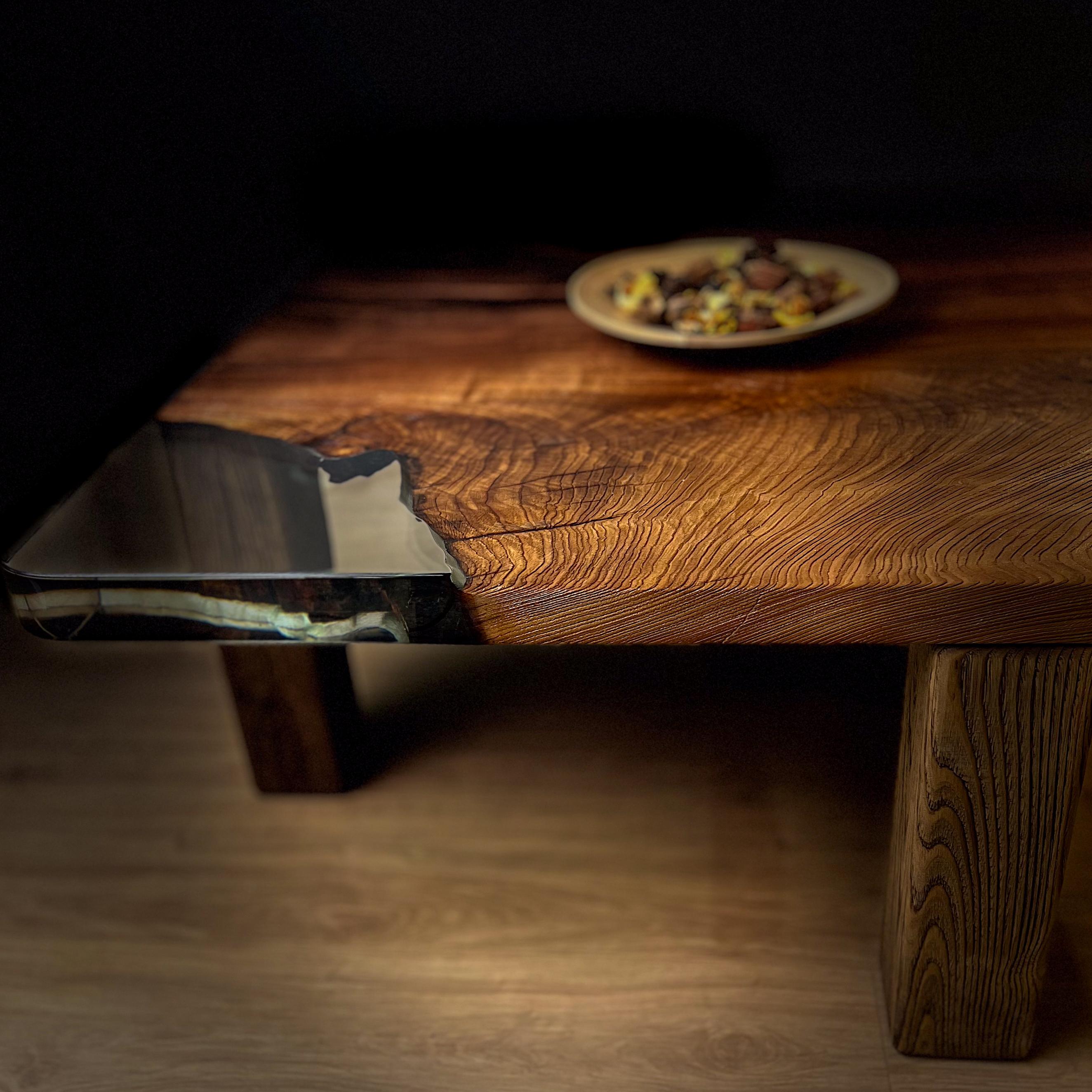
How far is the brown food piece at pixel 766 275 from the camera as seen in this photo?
1.11m

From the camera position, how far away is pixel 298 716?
1272 mm

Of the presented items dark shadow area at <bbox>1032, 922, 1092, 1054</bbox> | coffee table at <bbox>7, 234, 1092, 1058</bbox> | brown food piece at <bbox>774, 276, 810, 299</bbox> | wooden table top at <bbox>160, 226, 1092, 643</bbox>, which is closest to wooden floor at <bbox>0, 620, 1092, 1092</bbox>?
dark shadow area at <bbox>1032, 922, 1092, 1054</bbox>

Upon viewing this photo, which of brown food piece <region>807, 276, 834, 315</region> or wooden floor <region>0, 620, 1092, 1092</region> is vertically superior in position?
brown food piece <region>807, 276, 834, 315</region>

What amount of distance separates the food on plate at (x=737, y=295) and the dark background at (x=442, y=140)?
363 mm

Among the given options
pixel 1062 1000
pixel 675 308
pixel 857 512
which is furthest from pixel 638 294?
pixel 1062 1000

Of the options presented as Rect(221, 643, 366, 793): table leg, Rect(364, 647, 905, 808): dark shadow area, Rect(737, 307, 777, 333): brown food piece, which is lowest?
Rect(364, 647, 905, 808): dark shadow area

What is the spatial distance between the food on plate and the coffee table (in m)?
0.04

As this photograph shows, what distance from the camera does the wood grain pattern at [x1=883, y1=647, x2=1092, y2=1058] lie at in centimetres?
77

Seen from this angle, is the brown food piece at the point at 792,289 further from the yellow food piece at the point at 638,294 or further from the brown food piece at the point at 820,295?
the yellow food piece at the point at 638,294

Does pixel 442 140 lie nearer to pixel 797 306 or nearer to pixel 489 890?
pixel 797 306

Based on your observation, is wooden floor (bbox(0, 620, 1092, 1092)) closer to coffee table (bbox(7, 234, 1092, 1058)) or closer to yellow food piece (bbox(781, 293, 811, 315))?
coffee table (bbox(7, 234, 1092, 1058))

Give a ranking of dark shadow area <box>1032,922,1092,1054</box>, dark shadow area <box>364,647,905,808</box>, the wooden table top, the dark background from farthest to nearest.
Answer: the dark background
dark shadow area <box>364,647,905,808</box>
dark shadow area <box>1032,922,1092,1054</box>
the wooden table top

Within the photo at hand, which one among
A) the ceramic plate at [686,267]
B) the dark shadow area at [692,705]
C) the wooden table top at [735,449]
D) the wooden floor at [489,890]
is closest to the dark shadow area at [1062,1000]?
the wooden floor at [489,890]

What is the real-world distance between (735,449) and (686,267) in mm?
469
